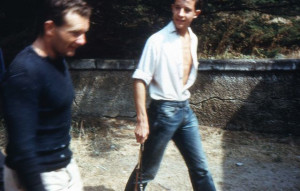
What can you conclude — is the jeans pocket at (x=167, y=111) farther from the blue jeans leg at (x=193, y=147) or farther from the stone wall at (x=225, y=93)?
the stone wall at (x=225, y=93)

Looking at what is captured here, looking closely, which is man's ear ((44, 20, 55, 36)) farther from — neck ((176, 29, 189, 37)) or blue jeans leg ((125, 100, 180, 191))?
neck ((176, 29, 189, 37))

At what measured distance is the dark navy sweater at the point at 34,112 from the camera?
155 centimetres

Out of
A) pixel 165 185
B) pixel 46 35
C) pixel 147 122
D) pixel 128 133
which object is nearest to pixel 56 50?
pixel 46 35

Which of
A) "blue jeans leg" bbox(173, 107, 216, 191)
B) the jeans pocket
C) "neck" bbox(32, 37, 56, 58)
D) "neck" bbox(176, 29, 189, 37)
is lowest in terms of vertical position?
"blue jeans leg" bbox(173, 107, 216, 191)

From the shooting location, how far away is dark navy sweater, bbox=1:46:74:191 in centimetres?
155

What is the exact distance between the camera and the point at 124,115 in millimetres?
5961

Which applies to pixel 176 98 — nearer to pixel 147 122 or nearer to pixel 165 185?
pixel 147 122

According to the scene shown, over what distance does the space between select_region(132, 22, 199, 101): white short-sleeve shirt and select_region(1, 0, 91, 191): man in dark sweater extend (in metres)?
1.15

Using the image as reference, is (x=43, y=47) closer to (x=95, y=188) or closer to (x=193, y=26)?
(x=95, y=188)

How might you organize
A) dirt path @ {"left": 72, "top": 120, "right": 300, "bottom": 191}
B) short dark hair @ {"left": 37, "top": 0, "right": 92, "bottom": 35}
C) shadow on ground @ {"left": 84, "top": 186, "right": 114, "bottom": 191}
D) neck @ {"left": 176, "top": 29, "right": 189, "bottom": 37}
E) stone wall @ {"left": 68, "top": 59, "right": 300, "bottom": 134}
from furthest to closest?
1. stone wall @ {"left": 68, "top": 59, "right": 300, "bottom": 134}
2. dirt path @ {"left": 72, "top": 120, "right": 300, "bottom": 191}
3. shadow on ground @ {"left": 84, "top": 186, "right": 114, "bottom": 191}
4. neck @ {"left": 176, "top": 29, "right": 189, "bottom": 37}
5. short dark hair @ {"left": 37, "top": 0, "right": 92, "bottom": 35}

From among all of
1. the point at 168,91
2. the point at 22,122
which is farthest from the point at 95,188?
the point at 22,122

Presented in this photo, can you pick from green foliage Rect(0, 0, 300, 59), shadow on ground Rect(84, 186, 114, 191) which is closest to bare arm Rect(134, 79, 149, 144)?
shadow on ground Rect(84, 186, 114, 191)

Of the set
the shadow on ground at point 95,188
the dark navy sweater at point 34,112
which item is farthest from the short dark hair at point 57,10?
the shadow on ground at point 95,188

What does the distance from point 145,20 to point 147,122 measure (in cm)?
325
